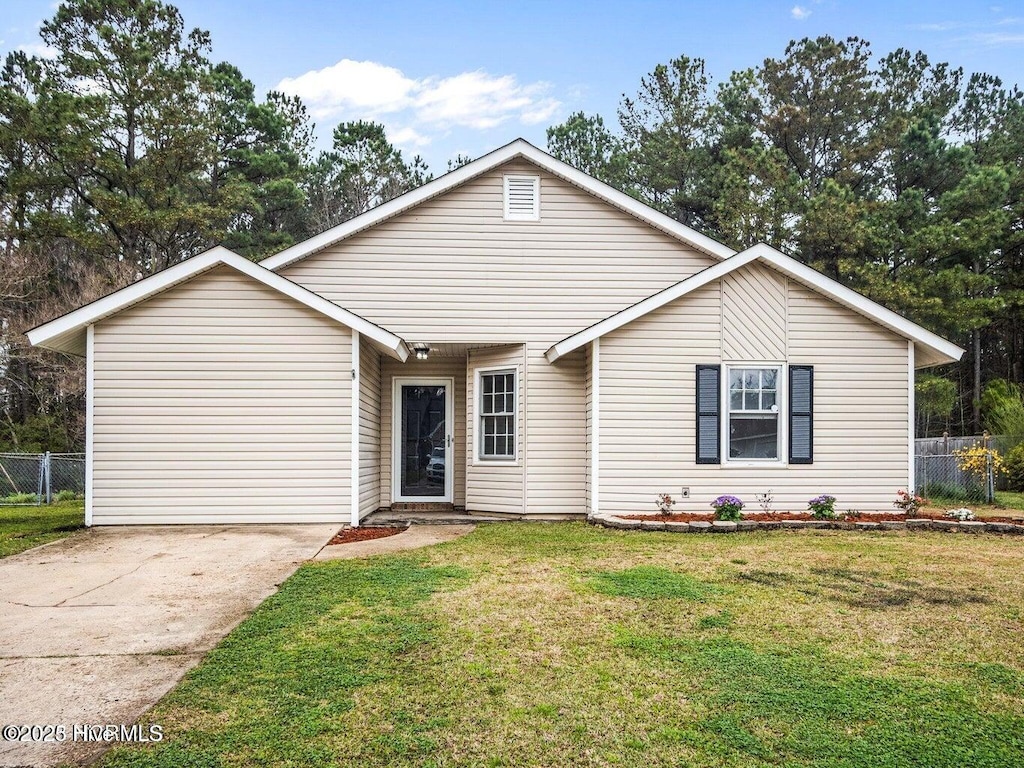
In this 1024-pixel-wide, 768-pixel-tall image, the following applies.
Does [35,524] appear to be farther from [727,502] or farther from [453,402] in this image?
[727,502]

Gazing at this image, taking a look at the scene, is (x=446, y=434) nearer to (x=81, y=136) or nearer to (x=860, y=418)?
(x=860, y=418)

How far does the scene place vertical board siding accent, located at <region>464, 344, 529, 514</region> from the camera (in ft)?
36.7

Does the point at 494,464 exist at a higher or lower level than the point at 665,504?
higher

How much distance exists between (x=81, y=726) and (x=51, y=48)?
25.7 meters

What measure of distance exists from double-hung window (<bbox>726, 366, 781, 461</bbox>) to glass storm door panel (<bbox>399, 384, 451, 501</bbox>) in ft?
15.6

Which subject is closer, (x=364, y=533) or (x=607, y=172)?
(x=364, y=533)

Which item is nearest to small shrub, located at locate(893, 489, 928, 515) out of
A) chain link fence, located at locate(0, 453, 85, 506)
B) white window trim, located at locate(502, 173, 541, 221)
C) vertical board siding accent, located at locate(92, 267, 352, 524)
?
white window trim, located at locate(502, 173, 541, 221)

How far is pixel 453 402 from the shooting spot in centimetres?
1227

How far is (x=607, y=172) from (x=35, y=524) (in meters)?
23.1

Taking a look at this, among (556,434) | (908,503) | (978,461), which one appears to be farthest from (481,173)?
(978,461)

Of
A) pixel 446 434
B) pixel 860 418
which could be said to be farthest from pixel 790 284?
pixel 446 434

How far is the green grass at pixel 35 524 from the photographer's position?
850 cm

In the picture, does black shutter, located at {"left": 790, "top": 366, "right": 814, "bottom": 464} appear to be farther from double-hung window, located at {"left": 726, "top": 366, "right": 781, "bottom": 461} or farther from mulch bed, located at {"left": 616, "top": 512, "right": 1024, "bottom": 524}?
mulch bed, located at {"left": 616, "top": 512, "right": 1024, "bottom": 524}

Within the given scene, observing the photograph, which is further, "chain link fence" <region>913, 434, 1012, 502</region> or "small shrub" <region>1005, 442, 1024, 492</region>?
"small shrub" <region>1005, 442, 1024, 492</region>
